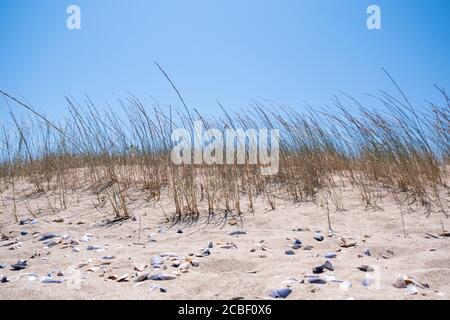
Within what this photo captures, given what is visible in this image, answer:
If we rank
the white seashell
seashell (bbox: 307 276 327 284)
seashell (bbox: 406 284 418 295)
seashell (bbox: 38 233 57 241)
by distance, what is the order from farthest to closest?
seashell (bbox: 38 233 57 241) → the white seashell → seashell (bbox: 307 276 327 284) → seashell (bbox: 406 284 418 295)

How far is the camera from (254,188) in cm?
352

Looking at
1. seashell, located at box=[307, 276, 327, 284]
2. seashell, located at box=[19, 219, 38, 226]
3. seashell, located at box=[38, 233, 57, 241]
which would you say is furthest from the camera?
seashell, located at box=[19, 219, 38, 226]

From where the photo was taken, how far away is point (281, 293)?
1.25 metres

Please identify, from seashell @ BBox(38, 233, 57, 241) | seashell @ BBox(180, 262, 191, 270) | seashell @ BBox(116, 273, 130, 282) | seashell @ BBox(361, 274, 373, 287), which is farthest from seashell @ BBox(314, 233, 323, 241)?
seashell @ BBox(38, 233, 57, 241)

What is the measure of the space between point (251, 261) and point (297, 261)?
0.68 ft

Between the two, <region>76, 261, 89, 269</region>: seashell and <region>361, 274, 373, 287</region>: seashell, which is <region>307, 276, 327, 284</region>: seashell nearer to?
<region>361, 274, 373, 287</region>: seashell

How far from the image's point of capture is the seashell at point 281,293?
1249 millimetres

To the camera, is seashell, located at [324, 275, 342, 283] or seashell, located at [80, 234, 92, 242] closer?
seashell, located at [324, 275, 342, 283]

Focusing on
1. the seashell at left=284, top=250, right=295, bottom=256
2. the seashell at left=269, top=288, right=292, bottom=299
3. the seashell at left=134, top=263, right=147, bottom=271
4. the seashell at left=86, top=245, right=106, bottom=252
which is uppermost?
the seashell at left=269, top=288, right=292, bottom=299

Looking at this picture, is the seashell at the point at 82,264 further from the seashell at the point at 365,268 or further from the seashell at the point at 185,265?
the seashell at the point at 365,268

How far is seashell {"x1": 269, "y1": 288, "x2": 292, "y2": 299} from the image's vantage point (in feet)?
4.10

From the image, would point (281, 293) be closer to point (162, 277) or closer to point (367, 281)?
point (367, 281)
